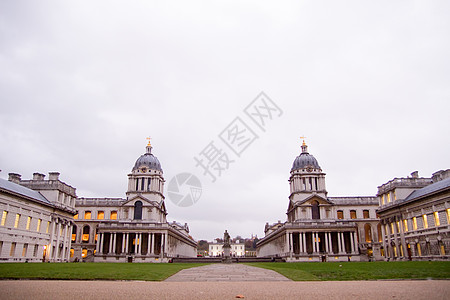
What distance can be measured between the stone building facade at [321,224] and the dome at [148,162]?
3608cm

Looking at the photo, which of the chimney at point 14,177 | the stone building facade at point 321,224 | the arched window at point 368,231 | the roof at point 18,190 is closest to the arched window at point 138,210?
the roof at point 18,190

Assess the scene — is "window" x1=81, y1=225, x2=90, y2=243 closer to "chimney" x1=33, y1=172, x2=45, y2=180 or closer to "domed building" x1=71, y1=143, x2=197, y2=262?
"domed building" x1=71, y1=143, x2=197, y2=262

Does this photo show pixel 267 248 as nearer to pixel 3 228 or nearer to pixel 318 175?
pixel 318 175

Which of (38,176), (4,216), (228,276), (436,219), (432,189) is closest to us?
(228,276)

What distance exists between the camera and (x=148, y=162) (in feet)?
297

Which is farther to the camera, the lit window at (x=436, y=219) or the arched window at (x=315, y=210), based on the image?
the arched window at (x=315, y=210)

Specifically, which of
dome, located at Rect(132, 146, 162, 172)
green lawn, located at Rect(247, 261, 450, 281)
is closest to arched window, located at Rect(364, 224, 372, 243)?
dome, located at Rect(132, 146, 162, 172)

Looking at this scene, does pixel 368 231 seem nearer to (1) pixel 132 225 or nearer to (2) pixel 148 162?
(1) pixel 132 225

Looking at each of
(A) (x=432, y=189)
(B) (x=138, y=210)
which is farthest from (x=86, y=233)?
(A) (x=432, y=189)

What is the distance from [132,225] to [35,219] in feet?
90.4

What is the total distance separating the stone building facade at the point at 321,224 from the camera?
248ft

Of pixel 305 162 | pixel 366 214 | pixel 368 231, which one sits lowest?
pixel 368 231

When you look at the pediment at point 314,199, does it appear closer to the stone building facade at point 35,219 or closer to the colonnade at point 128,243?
the colonnade at point 128,243

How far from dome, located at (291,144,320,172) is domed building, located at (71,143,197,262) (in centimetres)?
3621
